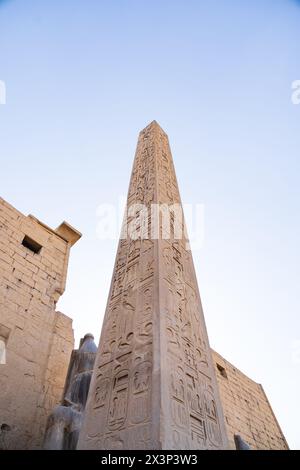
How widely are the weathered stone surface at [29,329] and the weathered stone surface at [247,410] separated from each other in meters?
4.48

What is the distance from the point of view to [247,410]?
793 cm

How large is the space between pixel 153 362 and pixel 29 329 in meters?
2.45

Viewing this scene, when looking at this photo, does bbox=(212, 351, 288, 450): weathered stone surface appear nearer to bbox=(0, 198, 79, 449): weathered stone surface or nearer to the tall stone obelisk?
bbox=(0, 198, 79, 449): weathered stone surface

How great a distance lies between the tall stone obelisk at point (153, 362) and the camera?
180 cm

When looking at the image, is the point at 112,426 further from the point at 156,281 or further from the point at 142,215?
the point at 142,215

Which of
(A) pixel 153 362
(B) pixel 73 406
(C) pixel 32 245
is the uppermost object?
(C) pixel 32 245

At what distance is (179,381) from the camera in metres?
2.06

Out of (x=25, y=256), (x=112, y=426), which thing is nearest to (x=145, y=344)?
(x=112, y=426)

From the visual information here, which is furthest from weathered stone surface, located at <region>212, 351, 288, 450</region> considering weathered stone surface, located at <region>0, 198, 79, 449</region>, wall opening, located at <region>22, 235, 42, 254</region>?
wall opening, located at <region>22, 235, 42, 254</region>

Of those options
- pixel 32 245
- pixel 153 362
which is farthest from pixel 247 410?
pixel 153 362

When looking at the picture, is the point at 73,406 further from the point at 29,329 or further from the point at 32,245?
the point at 32,245

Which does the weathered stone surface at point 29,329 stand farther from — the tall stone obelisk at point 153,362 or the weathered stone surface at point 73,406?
the tall stone obelisk at point 153,362
